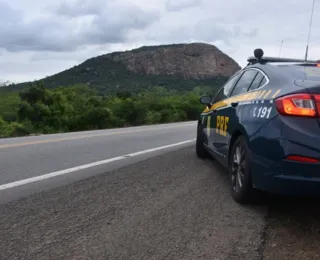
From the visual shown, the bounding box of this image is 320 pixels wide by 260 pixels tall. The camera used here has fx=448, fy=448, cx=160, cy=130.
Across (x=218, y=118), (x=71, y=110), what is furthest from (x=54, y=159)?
(x=71, y=110)

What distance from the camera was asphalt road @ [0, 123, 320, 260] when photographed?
3330 millimetres

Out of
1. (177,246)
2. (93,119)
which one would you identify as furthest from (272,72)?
(93,119)

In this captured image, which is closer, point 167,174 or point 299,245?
point 299,245

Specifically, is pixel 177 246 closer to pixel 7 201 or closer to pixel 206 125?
pixel 7 201

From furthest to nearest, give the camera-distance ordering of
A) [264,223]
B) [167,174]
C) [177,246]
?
[167,174] < [264,223] < [177,246]

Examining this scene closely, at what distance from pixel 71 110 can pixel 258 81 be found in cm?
2956

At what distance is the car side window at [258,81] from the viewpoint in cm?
464

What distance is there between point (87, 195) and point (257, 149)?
6.66 ft

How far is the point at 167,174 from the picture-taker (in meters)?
6.26

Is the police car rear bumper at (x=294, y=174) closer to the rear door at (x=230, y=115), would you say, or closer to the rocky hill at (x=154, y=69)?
the rear door at (x=230, y=115)

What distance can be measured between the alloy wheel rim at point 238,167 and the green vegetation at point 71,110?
23.6 meters

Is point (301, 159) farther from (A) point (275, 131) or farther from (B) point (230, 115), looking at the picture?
(B) point (230, 115)

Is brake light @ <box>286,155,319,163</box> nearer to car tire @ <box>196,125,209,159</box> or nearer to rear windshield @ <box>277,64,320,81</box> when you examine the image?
rear windshield @ <box>277,64,320,81</box>

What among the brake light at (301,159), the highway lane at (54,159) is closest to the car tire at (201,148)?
the highway lane at (54,159)
